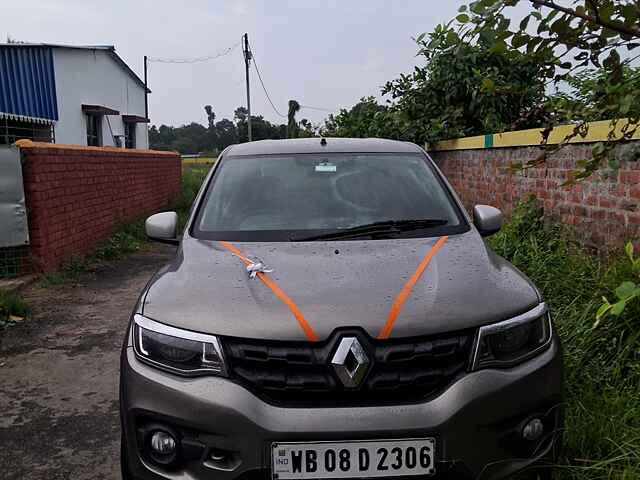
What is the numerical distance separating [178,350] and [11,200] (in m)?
4.85

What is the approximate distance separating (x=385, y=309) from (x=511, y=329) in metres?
0.46

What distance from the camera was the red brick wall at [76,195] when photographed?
6363 millimetres

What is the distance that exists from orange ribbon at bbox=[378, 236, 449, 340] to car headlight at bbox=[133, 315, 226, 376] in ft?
1.83

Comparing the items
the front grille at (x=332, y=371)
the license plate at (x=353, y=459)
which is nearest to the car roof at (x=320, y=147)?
the front grille at (x=332, y=371)

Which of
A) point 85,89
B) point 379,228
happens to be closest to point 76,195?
point 379,228

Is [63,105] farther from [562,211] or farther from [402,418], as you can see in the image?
[402,418]

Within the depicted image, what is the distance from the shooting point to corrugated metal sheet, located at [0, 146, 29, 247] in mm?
6012

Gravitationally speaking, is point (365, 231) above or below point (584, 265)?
above

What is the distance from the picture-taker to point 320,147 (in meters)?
3.59

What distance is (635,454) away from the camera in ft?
7.83

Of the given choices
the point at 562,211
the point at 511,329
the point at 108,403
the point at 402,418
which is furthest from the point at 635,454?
the point at 562,211

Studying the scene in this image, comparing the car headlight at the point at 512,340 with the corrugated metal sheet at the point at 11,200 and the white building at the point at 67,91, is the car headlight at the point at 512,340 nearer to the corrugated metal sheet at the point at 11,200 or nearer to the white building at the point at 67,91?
the corrugated metal sheet at the point at 11,200

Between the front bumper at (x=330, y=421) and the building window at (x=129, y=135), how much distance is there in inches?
949

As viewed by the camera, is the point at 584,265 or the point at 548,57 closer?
the point at 548,57
